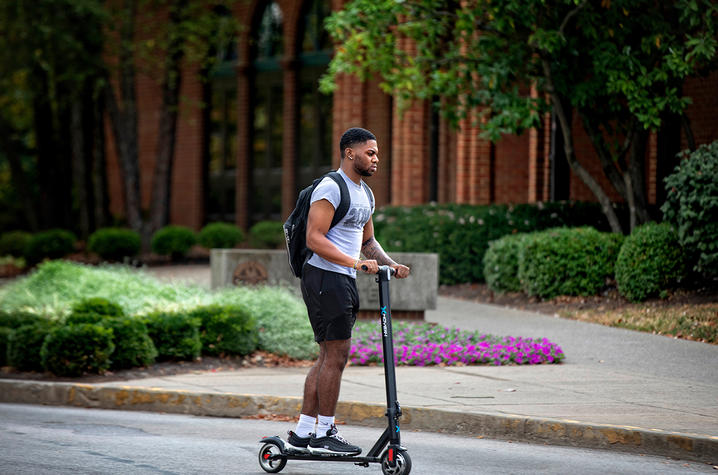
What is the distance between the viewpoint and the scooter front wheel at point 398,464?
550 centimetres

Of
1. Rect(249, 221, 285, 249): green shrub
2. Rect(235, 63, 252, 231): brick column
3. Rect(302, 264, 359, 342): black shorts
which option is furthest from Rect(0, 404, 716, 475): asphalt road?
Rect(235, 63, 252, 231): brick column

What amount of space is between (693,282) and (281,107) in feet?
53.1

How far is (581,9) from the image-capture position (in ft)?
46.6

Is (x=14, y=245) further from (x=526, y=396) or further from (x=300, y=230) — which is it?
(x=300, y=230)

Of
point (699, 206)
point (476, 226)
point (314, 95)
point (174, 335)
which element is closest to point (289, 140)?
point (314, 95)

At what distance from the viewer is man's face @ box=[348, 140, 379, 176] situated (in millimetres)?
5871

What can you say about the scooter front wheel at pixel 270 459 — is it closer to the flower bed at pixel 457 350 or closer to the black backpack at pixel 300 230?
the black backpack at pixel 300 230

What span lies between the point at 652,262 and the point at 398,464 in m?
8.37

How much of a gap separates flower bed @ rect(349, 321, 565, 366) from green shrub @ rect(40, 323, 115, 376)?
8.01 feet

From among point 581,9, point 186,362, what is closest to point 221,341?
point 186,362

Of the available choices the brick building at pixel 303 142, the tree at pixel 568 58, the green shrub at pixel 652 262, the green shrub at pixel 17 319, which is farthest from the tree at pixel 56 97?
the green shrub at pixel 652 262

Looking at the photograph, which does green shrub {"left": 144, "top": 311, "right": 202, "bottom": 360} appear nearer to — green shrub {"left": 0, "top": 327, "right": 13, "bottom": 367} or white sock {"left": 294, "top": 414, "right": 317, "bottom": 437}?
green shrub {"left": 0, "top": 327, "right": 13, "bottom": 367}

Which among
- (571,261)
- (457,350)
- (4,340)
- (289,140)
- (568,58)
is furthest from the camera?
(289,140)

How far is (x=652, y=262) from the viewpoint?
42.8 feet
